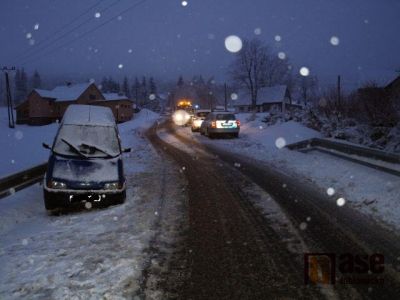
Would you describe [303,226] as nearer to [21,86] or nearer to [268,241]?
[268,241]

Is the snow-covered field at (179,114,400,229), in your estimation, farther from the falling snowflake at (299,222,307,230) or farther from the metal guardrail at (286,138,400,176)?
the falling snowflake at (299,222,307,230)

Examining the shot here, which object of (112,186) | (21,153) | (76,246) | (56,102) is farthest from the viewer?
(56,102)

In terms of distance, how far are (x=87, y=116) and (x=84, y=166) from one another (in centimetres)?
235

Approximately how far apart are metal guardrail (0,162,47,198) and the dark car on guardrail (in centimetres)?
129

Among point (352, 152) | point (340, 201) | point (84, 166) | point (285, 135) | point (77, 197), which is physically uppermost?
point (84, 166)

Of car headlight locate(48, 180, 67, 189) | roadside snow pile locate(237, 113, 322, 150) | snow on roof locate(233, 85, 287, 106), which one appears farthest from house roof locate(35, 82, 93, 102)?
car headlight locate(48, 180, 67, 189)

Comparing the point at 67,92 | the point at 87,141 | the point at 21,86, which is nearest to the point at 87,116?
the point at 87,141

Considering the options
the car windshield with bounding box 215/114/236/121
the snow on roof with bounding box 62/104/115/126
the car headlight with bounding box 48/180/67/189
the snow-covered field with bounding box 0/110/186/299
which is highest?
the snow on roof with bounding box 62/104/115/126

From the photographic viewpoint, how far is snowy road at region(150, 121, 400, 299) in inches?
188

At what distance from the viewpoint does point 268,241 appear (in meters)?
6.39

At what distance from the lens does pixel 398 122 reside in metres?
16.1

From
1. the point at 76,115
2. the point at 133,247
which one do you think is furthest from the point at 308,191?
the point at 76,115

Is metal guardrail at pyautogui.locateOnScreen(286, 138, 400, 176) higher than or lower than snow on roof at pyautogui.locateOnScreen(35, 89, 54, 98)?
lower

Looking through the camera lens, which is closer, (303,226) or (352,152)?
(303,226)
